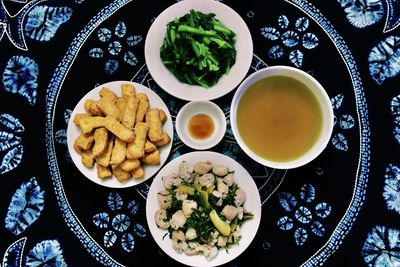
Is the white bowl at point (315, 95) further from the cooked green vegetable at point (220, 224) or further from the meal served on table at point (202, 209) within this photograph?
the cooked green vegetable at point (220, 224)

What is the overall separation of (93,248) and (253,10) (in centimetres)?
153

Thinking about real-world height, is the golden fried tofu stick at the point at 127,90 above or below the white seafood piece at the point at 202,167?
above

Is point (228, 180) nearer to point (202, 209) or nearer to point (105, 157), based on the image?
point (202, 209)

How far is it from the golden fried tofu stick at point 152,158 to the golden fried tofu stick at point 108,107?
0.25m

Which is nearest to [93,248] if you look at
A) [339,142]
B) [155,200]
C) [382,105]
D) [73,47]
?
[155,200]

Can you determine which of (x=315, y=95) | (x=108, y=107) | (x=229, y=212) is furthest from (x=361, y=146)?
(x=108, y=107)

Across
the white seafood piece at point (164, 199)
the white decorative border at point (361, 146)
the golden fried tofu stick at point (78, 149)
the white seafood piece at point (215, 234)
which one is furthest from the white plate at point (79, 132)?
the white decorative border at point (361, 146)

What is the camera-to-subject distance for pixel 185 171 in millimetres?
2758

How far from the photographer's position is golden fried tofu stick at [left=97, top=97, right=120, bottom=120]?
9.09 ft

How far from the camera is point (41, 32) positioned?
298 centimetres

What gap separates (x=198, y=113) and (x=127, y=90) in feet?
1.30

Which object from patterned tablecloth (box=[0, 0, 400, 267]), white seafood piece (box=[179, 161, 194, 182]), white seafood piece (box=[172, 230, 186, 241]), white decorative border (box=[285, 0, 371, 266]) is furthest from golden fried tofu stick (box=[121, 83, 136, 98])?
white decorative border (box=[285, 0, 371, 266])

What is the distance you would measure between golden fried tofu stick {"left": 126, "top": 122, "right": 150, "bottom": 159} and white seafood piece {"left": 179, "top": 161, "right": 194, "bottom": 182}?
0.21 meters

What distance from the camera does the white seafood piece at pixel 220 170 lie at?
9.09 ft
